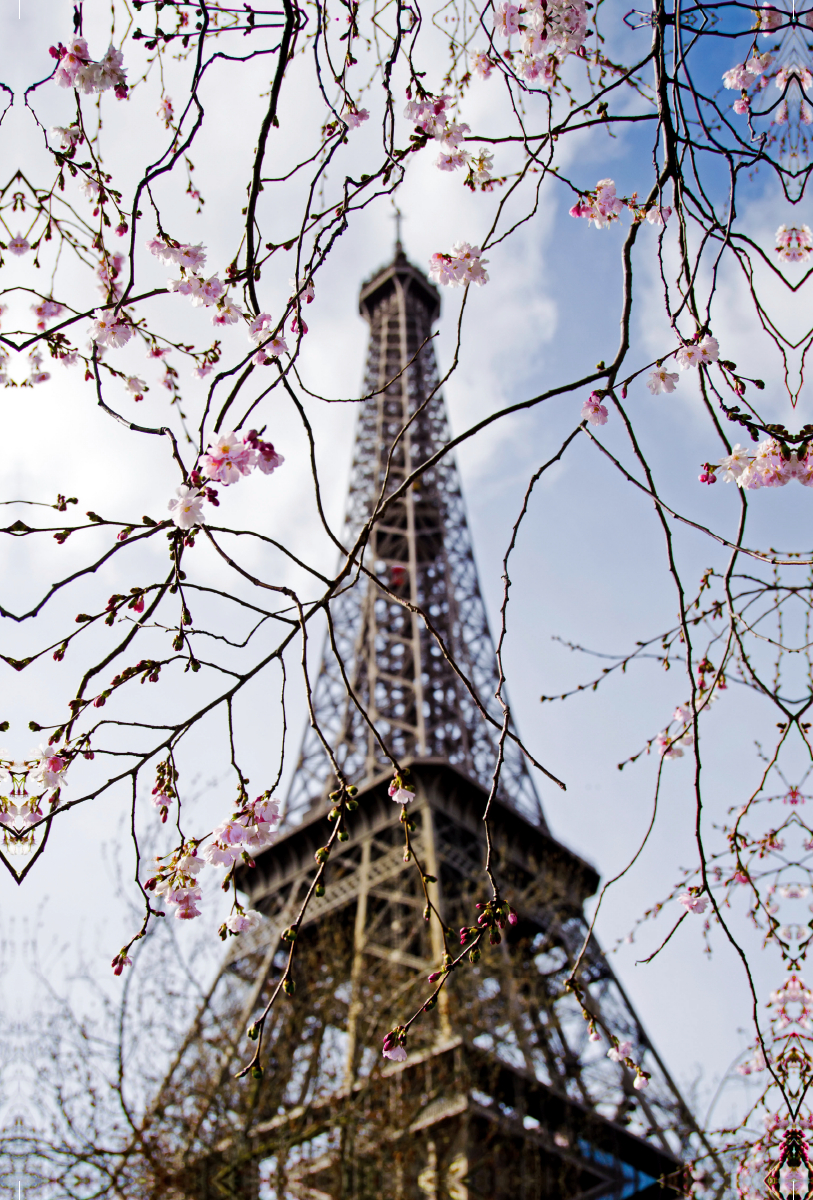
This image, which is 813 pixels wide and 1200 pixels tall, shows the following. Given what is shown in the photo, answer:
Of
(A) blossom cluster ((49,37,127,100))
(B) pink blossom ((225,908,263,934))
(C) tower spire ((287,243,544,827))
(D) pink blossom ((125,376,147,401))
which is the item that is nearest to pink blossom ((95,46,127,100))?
(A) blossom cluster ((49,37,127,100))

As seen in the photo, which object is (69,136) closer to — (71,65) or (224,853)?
(71,65)

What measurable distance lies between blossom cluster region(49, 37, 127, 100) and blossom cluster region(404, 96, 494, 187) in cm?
97

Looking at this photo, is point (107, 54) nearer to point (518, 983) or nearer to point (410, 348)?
point (518, 983)

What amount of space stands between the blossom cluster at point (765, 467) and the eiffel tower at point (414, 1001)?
95 cm

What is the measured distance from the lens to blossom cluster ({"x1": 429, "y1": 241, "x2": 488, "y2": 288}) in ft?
11.7

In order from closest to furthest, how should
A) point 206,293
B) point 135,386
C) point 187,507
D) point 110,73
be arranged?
point 187,507 < point 110,73 < point 206,293 < point 135,386

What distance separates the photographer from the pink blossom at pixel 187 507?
2.45m

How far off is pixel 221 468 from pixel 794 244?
3302 mm

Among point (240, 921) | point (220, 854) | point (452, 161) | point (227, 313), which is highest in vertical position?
point (452, 161)

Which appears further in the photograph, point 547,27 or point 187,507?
point 547,27

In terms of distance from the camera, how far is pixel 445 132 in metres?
3.56

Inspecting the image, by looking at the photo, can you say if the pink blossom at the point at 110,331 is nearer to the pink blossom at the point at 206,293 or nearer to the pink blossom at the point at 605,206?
the pink blossom at the point at 206,293

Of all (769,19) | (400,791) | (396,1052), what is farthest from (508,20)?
(396,1052)

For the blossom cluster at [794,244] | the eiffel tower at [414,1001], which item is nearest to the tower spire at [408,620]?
the eiffel tower at [414,1001]
